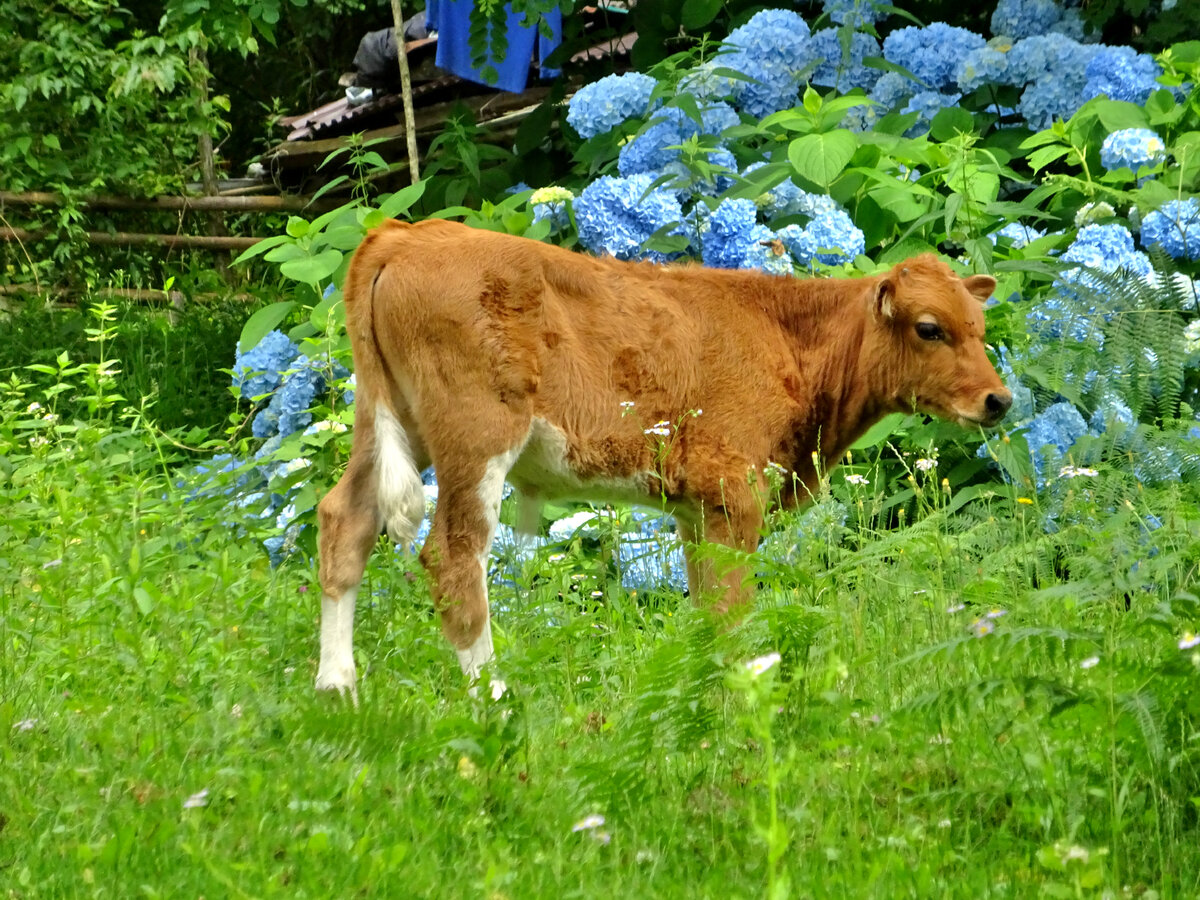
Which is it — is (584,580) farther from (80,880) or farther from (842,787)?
(80,880)

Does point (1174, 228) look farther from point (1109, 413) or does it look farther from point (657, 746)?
point (657, 746)

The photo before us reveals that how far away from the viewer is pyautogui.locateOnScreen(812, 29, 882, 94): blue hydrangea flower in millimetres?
7418

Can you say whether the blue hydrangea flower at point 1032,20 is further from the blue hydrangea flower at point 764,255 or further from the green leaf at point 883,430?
the green leaf at point 883,430

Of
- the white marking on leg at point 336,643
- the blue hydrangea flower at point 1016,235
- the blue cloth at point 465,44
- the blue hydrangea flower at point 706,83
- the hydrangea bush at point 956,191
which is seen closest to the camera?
the white marking on leg at point 336,643

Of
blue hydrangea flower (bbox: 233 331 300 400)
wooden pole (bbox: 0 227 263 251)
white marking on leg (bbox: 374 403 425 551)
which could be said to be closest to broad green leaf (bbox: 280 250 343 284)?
blue hydrangea flower (bbox: 233 331 300 400)

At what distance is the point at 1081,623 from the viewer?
4121mm

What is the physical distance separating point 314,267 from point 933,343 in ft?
9.66

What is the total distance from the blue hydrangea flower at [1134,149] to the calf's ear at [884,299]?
2057 millimetres

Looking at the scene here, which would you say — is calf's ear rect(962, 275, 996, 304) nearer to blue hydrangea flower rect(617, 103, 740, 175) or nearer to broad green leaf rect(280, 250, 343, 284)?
blue hydrangea flower rect(617, 103, 740, 175)

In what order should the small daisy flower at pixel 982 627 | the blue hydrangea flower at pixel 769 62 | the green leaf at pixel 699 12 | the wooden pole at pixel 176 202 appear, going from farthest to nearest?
the wooden pole at pixel 176 202 < the green leaf at pixel 699 12 < the blue hydrangea flower at pixel 769 62 < the small daisy flower at pixel 982 627

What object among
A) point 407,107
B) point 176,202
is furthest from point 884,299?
point 176,202

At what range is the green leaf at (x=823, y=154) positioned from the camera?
631 cm

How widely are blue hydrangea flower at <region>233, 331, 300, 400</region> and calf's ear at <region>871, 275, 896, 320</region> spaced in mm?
2779

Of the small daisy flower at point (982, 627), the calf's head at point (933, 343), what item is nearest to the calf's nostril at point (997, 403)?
the calf's head at point (933, 343)
